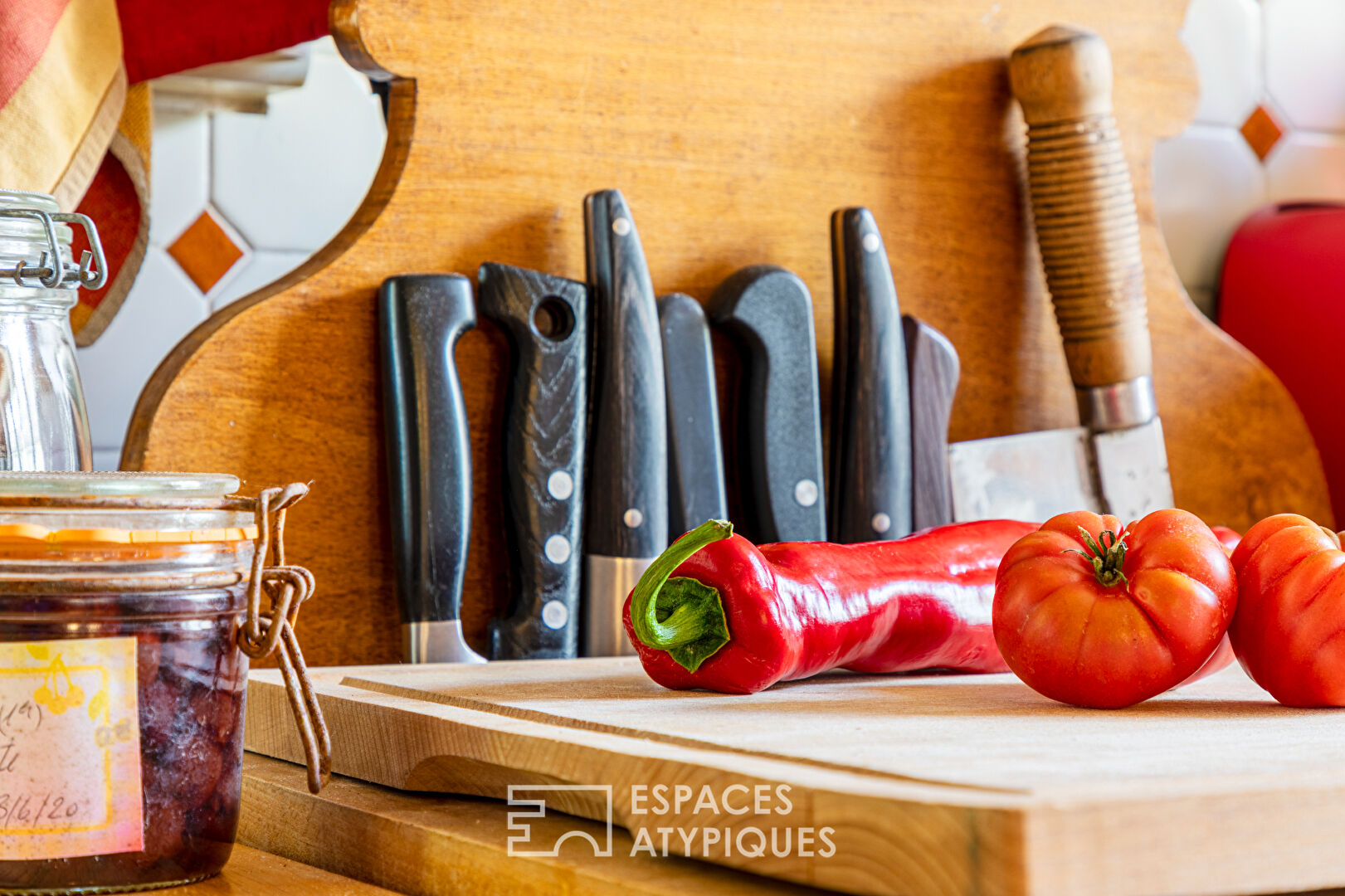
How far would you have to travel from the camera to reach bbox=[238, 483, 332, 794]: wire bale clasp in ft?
1.97

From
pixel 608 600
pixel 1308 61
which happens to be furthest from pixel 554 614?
pixel 1308 61

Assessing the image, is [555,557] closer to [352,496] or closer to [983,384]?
[352,496]

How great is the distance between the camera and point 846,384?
1.17 m

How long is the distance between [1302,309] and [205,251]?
1.08 meters

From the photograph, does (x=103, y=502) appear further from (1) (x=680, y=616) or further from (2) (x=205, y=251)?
(2) (x=205, y=251)

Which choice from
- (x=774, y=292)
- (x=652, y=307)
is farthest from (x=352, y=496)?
(x=774, y=292)

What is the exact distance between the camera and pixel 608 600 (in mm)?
1062

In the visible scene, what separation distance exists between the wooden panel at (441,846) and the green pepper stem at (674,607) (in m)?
0.12

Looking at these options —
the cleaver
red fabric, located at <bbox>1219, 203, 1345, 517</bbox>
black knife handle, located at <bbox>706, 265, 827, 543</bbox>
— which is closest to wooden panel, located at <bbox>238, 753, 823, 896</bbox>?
black knife handle, located at <bbox>706, 265, 827, 543</bbox>

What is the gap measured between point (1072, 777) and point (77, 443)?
518mm

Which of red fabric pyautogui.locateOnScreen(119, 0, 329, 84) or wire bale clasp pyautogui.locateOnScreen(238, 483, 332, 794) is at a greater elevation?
red fabric pyautogui.locateOnScreen(119, 0, 329, 84)

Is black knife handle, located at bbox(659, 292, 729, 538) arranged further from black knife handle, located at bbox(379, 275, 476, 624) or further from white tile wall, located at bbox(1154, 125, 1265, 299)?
white tile wall, located at bbox(1154, 125, 1265, 299)

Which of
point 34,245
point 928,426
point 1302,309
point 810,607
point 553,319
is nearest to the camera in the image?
point 34,245

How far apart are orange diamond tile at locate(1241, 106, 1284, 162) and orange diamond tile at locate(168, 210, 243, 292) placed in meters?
1.14
